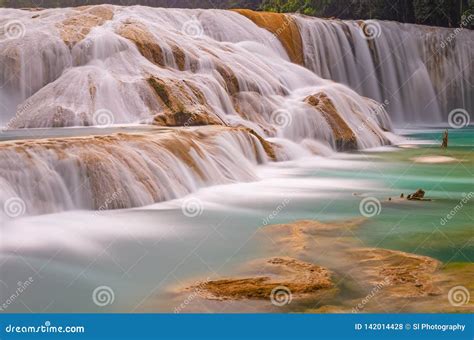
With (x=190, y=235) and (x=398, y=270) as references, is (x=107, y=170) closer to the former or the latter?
(x=190, y=235)

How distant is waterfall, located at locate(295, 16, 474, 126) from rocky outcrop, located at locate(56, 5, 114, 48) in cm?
849

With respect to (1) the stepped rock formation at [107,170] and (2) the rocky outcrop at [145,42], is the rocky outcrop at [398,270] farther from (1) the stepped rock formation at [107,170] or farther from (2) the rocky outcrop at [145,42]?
(2) the rocky outcrop at [145,42]

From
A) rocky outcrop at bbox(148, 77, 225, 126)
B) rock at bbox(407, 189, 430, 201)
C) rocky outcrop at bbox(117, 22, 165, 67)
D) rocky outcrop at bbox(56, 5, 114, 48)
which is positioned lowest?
rock at bbox(407, 189, 430, 201)

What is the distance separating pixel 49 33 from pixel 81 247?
9673 millimetres

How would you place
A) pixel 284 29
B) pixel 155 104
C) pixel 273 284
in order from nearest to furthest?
1. pixel 273 284
2. pixel 155 104
3. pixel 284 29

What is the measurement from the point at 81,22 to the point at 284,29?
9079 mm

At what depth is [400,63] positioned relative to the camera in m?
27.0

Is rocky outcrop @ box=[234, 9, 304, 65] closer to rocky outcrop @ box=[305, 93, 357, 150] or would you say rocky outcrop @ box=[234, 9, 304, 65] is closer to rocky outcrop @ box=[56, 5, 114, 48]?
rocky outcrop @ box=[305, 93, 357, 150]

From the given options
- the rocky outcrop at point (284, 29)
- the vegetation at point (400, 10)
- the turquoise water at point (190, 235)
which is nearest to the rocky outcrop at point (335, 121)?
the turquoise water at point (190, 235)

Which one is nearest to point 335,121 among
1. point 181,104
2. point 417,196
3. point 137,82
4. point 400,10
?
point 181,104

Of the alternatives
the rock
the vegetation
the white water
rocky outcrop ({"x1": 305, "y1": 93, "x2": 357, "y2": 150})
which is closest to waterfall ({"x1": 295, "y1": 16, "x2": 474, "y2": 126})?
the vegetation

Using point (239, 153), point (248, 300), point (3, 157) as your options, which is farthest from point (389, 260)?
point (239, 153)

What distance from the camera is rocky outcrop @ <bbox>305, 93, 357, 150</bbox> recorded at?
1664 cm

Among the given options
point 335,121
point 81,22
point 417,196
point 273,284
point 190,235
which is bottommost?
point 335,121
